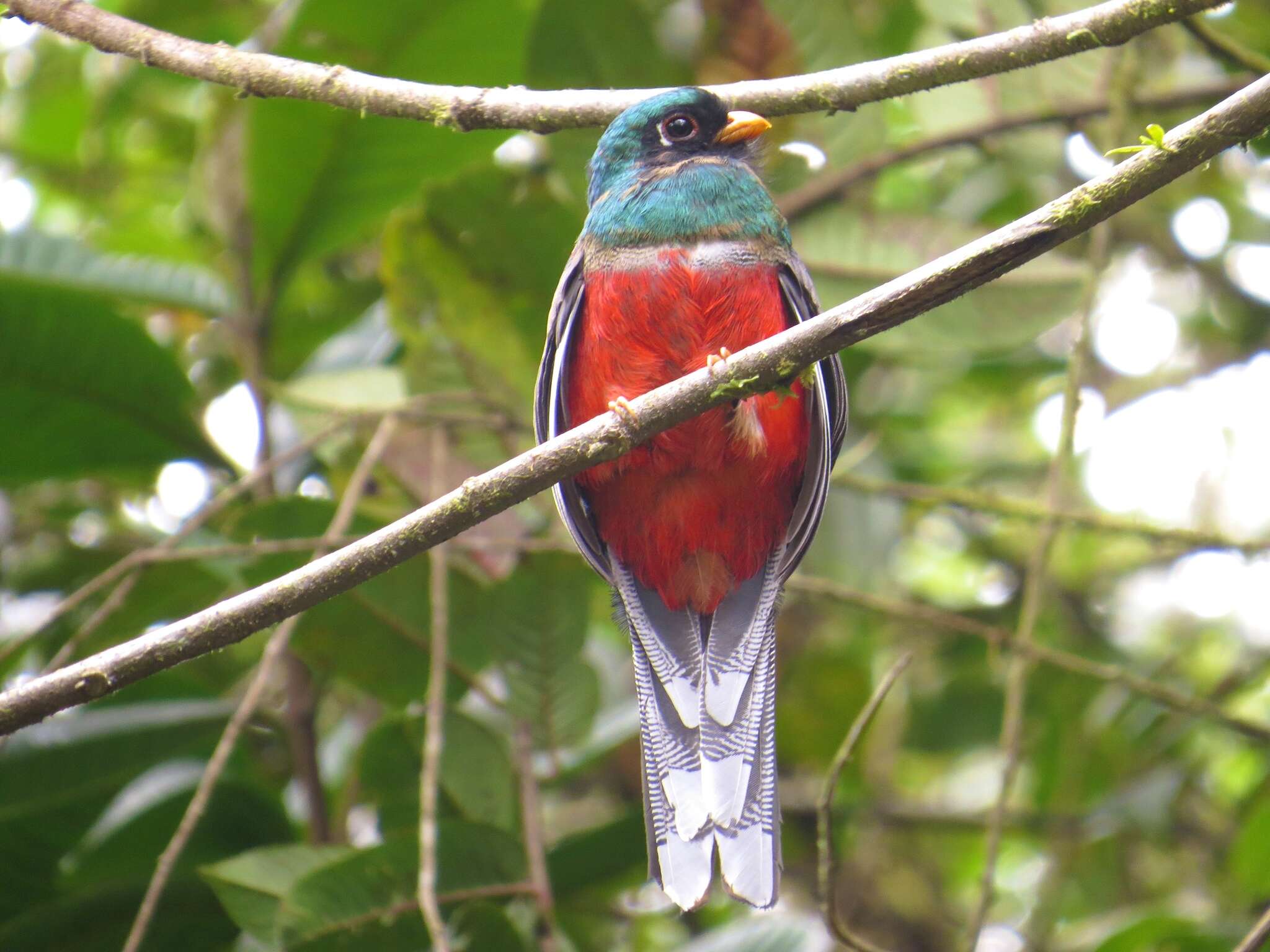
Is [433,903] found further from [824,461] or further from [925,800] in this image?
[925,800]

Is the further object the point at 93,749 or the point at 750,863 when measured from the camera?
the point at 93,749

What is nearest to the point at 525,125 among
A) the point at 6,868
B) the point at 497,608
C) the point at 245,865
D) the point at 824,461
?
the point at 824,461

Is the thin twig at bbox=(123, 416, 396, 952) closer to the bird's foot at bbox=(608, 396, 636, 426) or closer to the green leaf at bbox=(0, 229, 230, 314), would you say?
the bird's foot at bbox=(608, 396, 636, 426)

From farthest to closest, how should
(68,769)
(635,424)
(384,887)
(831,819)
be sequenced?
(68,769) → (384,887) → (831,819) → (635,424)

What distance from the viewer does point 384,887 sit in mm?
2918

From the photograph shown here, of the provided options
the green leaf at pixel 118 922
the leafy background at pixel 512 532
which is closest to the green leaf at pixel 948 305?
the leafy background at pixel 512 532

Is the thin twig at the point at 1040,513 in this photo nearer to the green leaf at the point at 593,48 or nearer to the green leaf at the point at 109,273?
the green leaf at the point at 593,48

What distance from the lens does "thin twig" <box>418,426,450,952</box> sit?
2.54 meters

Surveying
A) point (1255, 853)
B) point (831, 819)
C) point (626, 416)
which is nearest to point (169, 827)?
point (831, 819)

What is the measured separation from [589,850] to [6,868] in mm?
1484

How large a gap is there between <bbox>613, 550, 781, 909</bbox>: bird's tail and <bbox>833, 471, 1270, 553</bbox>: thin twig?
747 mm

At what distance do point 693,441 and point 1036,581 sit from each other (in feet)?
3.32

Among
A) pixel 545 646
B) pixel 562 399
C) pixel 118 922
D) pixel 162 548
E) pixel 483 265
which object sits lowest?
pixel 118 922

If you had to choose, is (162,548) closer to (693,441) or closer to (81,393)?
(81,393)
